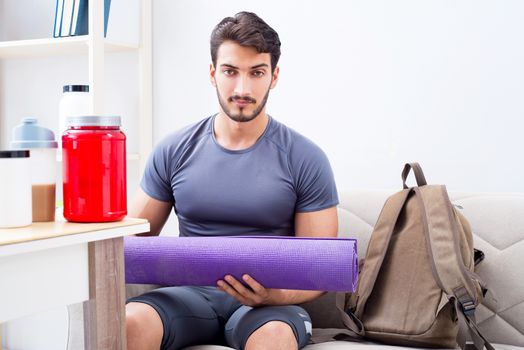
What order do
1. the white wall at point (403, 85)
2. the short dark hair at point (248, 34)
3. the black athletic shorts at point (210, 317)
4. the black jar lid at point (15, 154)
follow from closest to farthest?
the black jar lid at point (15, 154)
the black athletic shorts at point (210, 317)
the short dark hair at point (248, 34)
the white wall at point (403, 85)

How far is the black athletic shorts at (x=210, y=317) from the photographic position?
1.55 m

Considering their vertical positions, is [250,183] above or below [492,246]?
above

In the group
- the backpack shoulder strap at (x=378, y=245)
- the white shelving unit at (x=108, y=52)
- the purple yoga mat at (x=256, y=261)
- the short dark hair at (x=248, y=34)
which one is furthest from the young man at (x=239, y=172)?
the white shelving unit at (x=108, y=52)

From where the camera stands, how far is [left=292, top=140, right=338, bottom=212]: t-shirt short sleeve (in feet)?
6.03

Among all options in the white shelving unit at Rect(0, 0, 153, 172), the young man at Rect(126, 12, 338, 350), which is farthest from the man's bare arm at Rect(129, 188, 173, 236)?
the white shelving unit at Rect(0, 0, 153, 172)

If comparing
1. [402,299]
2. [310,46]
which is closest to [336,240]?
[402,299]

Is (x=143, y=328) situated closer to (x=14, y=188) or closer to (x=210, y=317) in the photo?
(x=210, y=317)

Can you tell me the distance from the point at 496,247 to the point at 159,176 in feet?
3.07

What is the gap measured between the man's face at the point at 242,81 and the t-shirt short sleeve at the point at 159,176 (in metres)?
0.22

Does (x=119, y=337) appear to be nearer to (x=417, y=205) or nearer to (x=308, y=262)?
(x=308, y=262)

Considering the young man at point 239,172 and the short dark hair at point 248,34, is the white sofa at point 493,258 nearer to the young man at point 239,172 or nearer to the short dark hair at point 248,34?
the young man at point 239,172

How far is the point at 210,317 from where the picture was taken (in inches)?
65.9

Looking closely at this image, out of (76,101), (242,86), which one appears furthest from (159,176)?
(76,101)

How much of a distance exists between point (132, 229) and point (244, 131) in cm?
80
